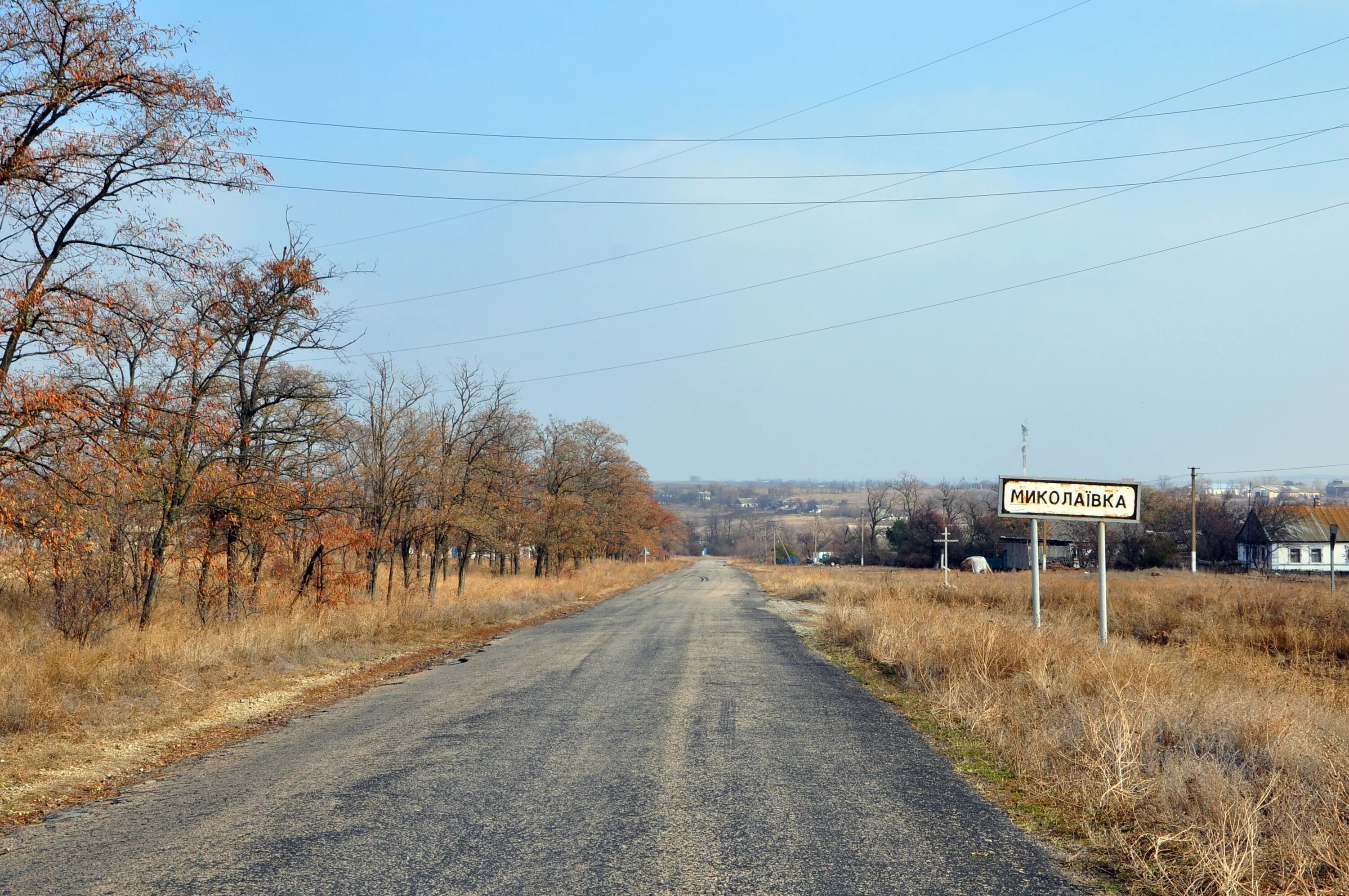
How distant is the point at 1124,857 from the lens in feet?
17.0

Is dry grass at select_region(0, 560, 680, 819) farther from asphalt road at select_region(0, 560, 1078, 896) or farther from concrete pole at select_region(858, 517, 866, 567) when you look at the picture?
concrete pole at select_region(858, 517, 866, 567)

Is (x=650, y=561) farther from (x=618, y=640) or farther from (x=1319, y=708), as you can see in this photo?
(x=1319, y=708)

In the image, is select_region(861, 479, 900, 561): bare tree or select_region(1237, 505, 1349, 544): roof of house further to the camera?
select_region(861, 479, 900, 561): bare tree

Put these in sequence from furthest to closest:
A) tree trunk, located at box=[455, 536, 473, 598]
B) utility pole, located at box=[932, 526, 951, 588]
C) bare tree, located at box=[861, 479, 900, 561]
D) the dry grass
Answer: bare tree, located at box=[861, 479, 900, 561] < utility pole, located at box=[932, 526, 951, 588] < tree trunk, located at box=[455, 536, 473, 598] < the dry grass

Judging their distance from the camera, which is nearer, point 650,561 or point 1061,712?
point 1061,712

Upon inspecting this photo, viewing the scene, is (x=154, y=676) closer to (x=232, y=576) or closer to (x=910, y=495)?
(x=232, y=576)

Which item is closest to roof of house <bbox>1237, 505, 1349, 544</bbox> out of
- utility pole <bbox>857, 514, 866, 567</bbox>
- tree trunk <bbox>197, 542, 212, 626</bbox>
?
utility pole <bbox>857, 514, 866, 567</bbox>

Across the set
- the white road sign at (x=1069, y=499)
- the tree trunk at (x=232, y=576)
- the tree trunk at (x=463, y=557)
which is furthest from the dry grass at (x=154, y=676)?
the tree trunk at (x=463, y=557)

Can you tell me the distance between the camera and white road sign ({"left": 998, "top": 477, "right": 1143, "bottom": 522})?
12.1 metres

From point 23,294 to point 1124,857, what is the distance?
1272cm

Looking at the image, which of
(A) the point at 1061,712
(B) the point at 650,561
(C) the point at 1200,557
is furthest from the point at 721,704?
(B) the point at 650,561

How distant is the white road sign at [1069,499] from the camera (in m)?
12.1

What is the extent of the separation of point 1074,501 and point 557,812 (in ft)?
28.8

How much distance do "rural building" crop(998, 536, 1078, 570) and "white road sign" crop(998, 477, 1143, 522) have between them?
79885 millimetres
